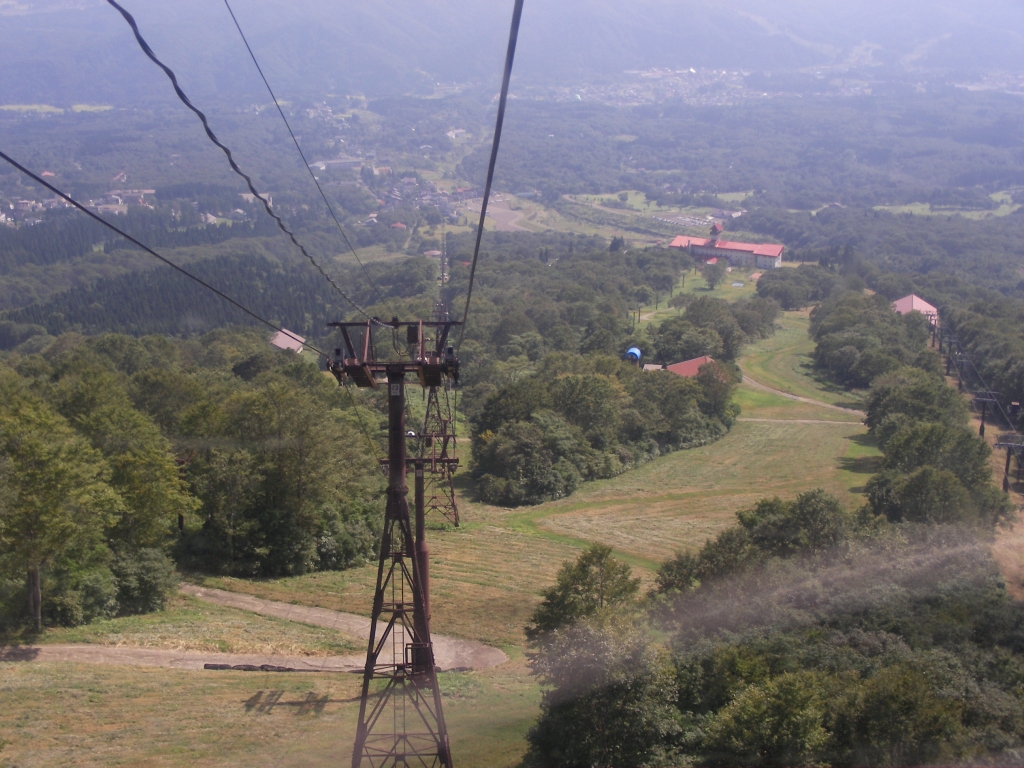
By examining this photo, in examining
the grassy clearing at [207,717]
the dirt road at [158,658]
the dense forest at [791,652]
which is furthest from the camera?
the dirt road at [158,658]

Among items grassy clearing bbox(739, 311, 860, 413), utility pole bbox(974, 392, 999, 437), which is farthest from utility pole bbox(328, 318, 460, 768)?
grassy clearing bbox(739, 311, 860, 413)

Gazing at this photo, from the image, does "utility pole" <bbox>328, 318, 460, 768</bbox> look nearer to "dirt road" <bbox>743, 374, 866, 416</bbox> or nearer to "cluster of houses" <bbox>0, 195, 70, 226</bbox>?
"dirt road" <bbox>743, 374, 866, 416</bbox>

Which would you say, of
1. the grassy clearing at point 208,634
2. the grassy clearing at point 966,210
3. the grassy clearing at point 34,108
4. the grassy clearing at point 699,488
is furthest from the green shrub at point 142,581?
the grassy clearing at point 34,108

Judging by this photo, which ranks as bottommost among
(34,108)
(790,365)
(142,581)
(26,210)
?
(142,581)

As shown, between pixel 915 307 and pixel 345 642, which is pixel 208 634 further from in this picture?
pixel 915 307

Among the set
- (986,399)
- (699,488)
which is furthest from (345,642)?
(986,399)

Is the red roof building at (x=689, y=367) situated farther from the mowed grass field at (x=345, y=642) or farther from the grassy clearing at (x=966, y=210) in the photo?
the grassy clearing at (x=966, y=210)
